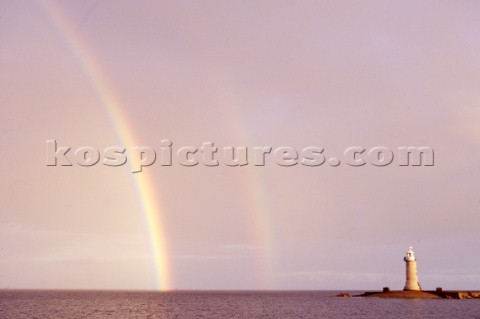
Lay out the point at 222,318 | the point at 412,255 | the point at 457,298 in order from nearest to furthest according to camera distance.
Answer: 1. the point at 222,318
2. the point at 412,255
3. the point at 457,298

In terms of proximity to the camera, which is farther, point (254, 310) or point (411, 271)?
point (411, 271)

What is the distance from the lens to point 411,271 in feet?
339

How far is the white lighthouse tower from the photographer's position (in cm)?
10231

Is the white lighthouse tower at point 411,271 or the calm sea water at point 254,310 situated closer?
the calm sea water at point 254,310

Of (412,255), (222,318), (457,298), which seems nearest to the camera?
(222,318)

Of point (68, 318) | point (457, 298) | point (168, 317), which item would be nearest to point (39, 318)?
point (68, 318)

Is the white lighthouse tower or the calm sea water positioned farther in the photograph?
the white lighthouse tower

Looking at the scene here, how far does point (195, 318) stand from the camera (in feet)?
227

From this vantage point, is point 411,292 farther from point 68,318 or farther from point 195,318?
point 68,318

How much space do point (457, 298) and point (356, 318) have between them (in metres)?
65.9

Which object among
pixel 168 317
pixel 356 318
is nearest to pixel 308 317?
pixel 356 318

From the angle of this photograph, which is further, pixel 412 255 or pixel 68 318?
pixel 412 255

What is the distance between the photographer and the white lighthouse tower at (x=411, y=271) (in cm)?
10231

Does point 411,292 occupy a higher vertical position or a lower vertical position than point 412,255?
lower
